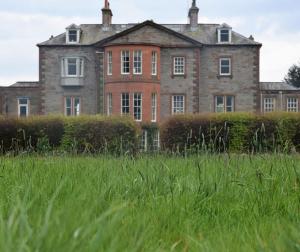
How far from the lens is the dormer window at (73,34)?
44.8 meters

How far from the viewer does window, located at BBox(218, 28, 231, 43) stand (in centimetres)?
4438

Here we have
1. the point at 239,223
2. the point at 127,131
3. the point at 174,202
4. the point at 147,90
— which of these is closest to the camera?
the point at 239,223

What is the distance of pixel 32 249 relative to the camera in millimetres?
2043

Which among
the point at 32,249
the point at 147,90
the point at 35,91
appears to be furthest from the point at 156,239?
the point at 35,91

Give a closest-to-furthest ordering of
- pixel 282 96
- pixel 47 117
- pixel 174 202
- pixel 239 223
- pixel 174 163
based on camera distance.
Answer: pixel 239 223 → pixel 174 202 → pixel 174 163 → pixel 47 117 → pixel 282 96

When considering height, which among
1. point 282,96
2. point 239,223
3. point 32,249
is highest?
point 282,96

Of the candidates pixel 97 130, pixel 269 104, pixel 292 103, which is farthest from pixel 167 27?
pixel 97 130

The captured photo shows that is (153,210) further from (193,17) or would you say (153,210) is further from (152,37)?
(193,17)

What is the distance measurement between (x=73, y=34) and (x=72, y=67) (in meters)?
3.01

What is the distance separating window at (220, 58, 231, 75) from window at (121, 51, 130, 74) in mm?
8050

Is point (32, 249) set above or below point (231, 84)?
below

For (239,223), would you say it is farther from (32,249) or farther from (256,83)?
(256,83)

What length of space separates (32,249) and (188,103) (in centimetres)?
4144

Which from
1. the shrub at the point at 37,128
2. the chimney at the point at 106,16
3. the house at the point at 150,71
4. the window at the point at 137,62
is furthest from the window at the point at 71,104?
the shrub at the point at 37,128
